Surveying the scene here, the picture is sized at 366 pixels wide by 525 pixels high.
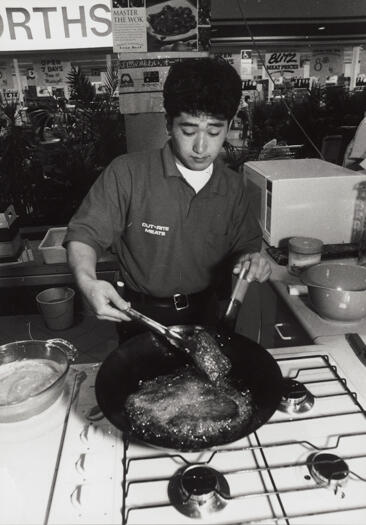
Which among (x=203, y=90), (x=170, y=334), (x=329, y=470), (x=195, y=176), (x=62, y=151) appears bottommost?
(x=329, y=470)

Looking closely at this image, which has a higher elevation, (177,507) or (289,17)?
(289,17)

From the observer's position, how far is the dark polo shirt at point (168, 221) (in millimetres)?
1887

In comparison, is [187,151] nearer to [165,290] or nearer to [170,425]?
[165,290]

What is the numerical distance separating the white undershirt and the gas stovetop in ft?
3.32

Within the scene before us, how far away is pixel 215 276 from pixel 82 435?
3.63ft

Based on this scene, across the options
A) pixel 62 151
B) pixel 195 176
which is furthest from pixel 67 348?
pixel 62 151

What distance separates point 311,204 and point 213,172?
31.1 inches

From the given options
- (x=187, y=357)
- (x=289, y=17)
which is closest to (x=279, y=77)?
(x=289, y=17)

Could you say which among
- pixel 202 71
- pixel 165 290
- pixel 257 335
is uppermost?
pixel 202 71

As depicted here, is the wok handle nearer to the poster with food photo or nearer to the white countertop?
the white countertop

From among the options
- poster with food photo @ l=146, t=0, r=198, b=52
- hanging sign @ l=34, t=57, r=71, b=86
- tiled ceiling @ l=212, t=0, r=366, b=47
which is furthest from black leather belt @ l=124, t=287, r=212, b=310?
tiled ceiling @ l=212, t=0, r=366, b=47

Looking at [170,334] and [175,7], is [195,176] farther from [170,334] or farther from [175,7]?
[175,7]

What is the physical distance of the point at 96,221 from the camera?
1.75 m

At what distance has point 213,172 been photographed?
1.99m
